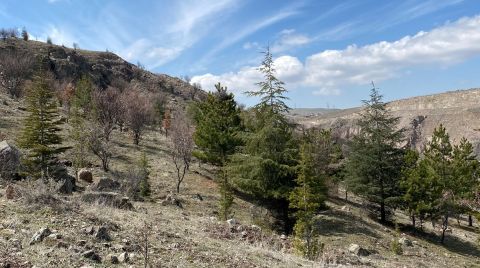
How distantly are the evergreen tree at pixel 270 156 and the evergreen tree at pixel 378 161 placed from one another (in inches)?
454

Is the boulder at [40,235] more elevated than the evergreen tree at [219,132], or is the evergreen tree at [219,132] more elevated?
the evergreen tree at [219,132]

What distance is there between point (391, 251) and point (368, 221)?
9784 millimetres

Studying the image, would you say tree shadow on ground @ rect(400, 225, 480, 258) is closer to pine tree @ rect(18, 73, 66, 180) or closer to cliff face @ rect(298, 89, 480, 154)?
pine tree @ rect(18, 73, 66, 180)

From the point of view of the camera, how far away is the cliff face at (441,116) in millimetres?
152625

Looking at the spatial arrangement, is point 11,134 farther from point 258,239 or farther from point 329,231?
point 258,239

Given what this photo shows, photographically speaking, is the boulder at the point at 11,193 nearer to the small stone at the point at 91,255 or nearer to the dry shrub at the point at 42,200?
the dry shrub at the point at 42,200

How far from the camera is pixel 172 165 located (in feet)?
132

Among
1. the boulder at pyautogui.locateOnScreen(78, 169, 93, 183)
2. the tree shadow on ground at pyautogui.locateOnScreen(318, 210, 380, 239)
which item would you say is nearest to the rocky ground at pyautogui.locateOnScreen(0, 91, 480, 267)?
the tree shadow on ground at pyautogui.locateOnScreen(318, 210, 380, 239)

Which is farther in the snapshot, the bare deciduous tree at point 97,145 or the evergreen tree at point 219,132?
the evergreen tree at point 219,132

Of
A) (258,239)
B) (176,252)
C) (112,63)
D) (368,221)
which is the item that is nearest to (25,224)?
(176,252)

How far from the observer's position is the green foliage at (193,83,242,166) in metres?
36.1

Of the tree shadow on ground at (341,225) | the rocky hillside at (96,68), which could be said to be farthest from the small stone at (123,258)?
the rocky hillside at (96,68)

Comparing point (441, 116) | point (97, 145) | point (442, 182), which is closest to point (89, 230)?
point (97, 145)

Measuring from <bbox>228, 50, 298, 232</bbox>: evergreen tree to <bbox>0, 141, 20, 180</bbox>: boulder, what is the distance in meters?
12.6
